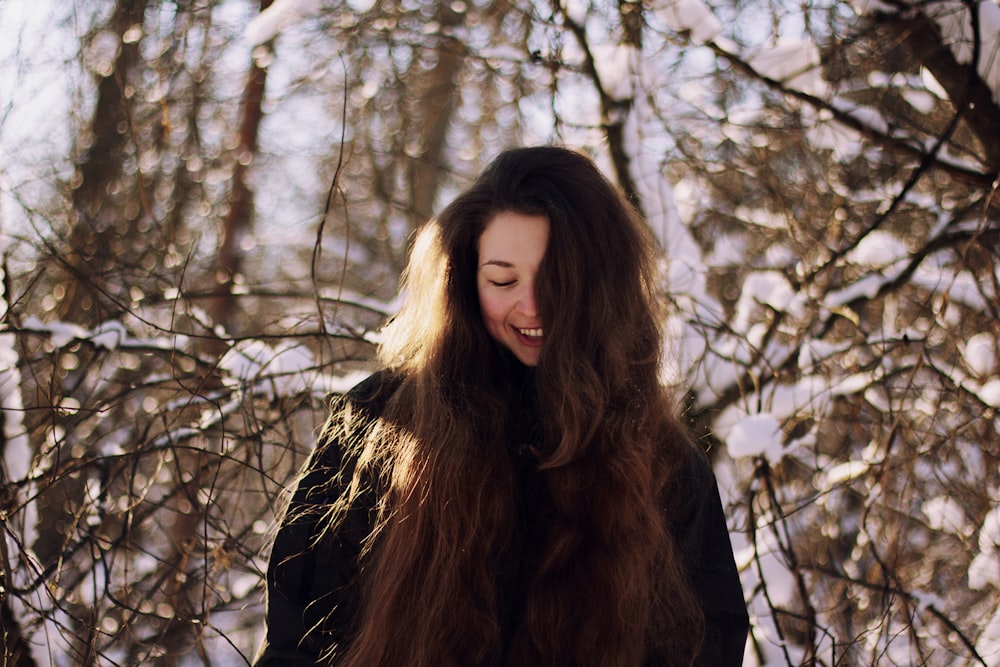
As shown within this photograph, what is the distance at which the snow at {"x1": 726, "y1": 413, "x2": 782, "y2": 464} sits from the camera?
91.1 inches

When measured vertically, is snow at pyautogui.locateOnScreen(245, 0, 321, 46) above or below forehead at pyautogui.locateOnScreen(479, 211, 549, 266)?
above

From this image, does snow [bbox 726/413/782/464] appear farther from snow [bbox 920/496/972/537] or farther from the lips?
the lips

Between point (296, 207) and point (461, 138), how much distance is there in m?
1.43

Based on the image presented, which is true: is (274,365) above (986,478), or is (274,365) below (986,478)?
above

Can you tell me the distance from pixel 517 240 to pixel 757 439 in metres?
1.02

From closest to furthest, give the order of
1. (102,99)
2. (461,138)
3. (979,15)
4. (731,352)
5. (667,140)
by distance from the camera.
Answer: (979,15) < (731,352) < (667,140) < (102,99) < (461,138)

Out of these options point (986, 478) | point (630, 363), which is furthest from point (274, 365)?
point (986, 478)

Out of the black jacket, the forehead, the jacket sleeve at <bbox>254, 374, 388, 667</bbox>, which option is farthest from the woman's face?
the jacket sleeve at <bbox>254, 374, 388, 667</bbox>

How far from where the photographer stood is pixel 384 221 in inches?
215

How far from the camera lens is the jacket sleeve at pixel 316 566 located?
5.37ft

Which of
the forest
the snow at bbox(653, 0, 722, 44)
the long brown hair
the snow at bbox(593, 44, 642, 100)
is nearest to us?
the long brown hair

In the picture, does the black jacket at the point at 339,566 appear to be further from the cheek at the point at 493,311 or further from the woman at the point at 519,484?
the cheek at the point at 493,311

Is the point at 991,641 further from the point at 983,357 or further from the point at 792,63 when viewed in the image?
the point at 792,63

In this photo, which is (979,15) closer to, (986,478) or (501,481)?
(986,478)
